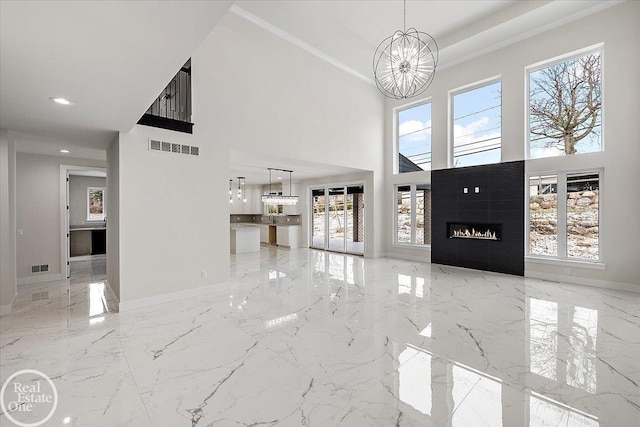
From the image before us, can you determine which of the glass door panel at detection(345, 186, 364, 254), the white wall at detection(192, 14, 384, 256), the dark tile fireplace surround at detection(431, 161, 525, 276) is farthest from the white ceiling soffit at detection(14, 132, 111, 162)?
the dark tile fireplace surround at detection(431, 161, 525, 276)

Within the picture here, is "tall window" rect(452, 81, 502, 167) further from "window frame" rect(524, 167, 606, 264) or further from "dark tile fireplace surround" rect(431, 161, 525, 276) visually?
"window frame" rect(524, 167, 606, 264)

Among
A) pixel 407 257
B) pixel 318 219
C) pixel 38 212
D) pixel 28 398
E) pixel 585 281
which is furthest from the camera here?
pixel 318 219

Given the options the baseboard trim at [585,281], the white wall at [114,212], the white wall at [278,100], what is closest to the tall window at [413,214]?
the white wall at [278,100]

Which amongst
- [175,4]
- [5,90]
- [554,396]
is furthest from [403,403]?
[5,90]

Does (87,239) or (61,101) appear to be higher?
(61,101)

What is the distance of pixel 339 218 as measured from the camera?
33.7 feet

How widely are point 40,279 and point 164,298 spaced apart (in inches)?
146

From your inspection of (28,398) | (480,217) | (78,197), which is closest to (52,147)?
(78,197)

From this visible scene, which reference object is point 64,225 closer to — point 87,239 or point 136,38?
point 87,239

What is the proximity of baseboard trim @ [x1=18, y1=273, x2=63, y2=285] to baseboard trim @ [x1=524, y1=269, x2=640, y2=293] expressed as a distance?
10324 millimetres

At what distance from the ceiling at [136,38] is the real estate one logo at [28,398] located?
2.62 metres

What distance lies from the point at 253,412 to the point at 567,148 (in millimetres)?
7525

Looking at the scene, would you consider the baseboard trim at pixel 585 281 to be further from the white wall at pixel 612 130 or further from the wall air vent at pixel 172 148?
the wall air vent at pixel 172 148

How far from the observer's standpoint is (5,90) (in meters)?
2.72
